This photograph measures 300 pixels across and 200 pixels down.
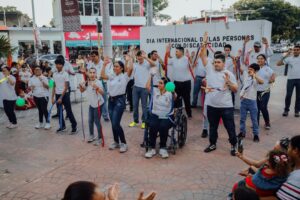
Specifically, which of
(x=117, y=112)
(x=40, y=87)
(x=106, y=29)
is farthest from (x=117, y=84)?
(x=106, y=29)

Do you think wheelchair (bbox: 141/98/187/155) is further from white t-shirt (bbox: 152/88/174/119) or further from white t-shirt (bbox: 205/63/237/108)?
white t-shirt (bbox: 205/63/237/108)

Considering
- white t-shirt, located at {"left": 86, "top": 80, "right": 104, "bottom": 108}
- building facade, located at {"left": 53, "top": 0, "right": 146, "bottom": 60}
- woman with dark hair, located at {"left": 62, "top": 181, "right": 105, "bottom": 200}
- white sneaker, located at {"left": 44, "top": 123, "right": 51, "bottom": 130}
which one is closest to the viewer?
woman with dark hair, located at {"left": 62, "top": 181, "right": 105, "bottom": 200}

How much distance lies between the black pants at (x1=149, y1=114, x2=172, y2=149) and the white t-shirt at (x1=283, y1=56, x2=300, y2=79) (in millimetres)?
4055

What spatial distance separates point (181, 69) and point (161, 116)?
253 cm

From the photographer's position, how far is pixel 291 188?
8.92ft

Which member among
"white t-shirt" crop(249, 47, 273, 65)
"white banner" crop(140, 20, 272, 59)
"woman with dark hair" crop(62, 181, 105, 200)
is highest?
"white banner" crop(140, 20, 272, 59)

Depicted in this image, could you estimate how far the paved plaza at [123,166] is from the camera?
4.52m

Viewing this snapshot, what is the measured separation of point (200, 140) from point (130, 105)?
3.28 metres

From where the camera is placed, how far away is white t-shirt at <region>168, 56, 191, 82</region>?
7.86 m

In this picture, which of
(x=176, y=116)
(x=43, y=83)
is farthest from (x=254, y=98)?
(x=43, y=83)

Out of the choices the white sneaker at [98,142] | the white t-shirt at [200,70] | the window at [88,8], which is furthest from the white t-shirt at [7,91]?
the window at [88,8]

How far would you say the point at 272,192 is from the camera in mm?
3039

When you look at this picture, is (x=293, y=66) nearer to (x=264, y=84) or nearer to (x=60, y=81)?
(x=264, y=84)

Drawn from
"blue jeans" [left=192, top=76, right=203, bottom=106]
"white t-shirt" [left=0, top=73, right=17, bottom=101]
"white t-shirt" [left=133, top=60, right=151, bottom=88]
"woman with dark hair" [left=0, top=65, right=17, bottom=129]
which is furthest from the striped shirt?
"white t-shirt" [left=0, top=73, right=17, bottom=101]
